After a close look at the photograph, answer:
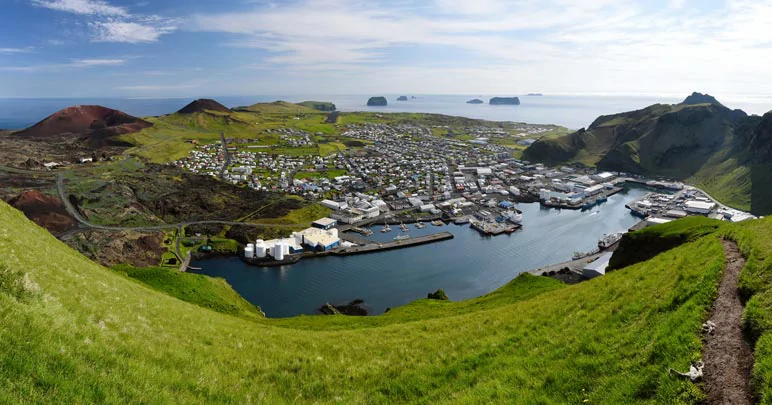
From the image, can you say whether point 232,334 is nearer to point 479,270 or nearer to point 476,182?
point 479,270

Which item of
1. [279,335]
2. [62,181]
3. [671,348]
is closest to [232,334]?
[279,335]

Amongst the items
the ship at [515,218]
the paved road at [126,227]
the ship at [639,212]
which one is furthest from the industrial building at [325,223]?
the ship at [639,212]

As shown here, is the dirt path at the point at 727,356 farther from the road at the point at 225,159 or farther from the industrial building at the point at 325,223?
the road at the point at 225,159

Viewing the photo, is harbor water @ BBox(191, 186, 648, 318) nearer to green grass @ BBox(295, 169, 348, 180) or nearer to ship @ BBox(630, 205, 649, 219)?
ship @ BBox(630, 205, 649, 219)

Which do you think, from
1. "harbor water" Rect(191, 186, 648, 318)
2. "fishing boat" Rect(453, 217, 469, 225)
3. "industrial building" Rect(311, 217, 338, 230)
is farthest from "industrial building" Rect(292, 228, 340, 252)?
"fishing boat" Rect(453, 217, 469, 225)

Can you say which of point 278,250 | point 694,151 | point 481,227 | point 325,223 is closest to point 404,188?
point 481,227
